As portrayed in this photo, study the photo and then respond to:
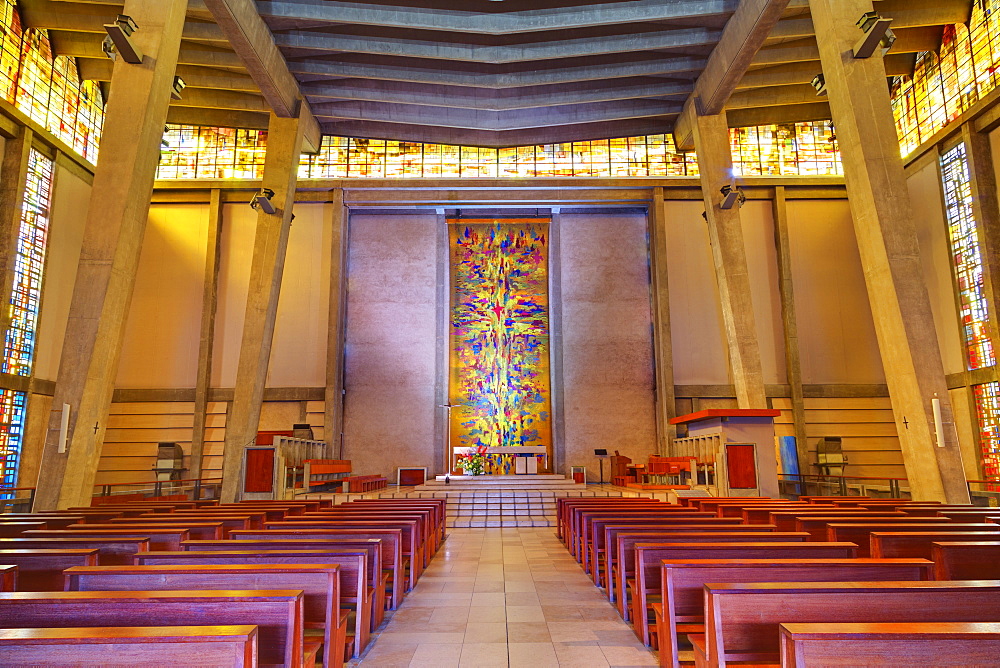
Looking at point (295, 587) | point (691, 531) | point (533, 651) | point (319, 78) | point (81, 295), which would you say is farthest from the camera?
point (319, 78)

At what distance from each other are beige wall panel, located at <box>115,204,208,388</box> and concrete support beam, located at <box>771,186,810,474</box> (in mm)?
15424

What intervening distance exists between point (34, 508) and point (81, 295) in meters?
2.76

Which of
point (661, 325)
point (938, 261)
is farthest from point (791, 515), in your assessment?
point (938, 261)

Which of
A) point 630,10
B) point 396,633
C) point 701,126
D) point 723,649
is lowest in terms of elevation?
point 396,633

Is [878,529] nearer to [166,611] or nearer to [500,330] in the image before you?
[166,611]

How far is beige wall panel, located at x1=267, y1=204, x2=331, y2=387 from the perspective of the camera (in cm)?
1814

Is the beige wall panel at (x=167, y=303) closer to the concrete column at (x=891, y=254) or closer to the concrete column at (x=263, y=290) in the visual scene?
the concrete column at (x=263, y=290)

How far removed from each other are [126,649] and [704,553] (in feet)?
8.43

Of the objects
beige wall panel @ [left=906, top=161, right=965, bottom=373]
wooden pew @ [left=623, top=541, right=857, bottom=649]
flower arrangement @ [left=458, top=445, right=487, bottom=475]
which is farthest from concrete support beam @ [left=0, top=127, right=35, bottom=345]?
beige wall panel @ [left=906, top=161, right=965, bottom=373]

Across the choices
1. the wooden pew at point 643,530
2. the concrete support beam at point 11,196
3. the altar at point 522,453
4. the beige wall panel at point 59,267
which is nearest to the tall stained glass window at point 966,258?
the altar at point 522,453

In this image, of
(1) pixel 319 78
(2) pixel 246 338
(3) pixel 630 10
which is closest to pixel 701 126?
(3) pixel 630 10

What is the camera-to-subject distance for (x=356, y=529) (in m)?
4.57

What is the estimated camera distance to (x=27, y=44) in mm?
14328

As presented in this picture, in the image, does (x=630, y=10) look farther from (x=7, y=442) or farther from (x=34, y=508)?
(x=7, y=442)
